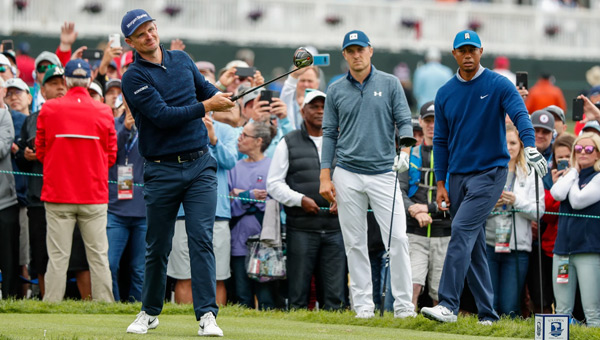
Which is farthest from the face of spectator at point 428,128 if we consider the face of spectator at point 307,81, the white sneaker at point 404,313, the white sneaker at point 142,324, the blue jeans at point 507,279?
the white sneaker at point 142,324

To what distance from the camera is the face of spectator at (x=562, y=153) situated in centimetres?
1282

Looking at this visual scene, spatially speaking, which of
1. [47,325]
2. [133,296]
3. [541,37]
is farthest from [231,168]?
[541,37]

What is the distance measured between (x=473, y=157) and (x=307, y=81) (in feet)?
15.7

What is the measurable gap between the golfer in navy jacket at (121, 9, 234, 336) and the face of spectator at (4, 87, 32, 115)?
4960mm

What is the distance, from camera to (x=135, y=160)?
1337cm

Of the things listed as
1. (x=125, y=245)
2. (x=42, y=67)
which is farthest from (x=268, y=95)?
(x=42, y=67)

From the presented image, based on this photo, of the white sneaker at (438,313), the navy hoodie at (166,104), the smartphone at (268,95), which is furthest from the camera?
the smartphone at (268,95)

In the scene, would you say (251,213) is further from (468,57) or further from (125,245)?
(468,57)

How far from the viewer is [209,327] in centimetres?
923

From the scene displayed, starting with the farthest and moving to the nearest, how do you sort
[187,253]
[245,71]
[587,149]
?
[245,71]
[187,253]
[587,149]

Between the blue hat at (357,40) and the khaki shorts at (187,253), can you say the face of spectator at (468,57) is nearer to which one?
the blue hat at (357,40)

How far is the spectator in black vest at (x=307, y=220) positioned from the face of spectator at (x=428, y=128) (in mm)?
1218

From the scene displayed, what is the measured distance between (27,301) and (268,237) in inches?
105

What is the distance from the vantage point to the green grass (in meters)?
9.55
